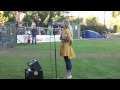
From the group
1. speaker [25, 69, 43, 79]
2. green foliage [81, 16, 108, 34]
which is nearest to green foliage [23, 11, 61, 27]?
green foliage [81, 16, 108, 34]

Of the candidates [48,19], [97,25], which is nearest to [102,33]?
[97,25]

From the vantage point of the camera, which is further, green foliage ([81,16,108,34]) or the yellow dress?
green foliage ([81,16,108,34])

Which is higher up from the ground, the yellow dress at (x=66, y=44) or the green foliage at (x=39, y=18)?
the green foliage at (x=39, y=18)

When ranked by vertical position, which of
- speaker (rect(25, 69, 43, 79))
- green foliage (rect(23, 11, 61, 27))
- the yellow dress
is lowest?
speaker (rect(25, 69, 43, 79))

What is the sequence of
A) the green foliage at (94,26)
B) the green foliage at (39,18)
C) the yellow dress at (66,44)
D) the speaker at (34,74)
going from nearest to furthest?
the speaker at (34,74)
the yellow dress at (66,44)
the green foliage at (94,26)
the green foliage at (39,18)

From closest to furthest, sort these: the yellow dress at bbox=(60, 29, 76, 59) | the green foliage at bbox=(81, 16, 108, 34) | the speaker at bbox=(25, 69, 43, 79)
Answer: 1. the speaker at bbox=(25, 69, 43, 79)
2. the yellow dress at bbox=(60, 29, 76, 59)
3. the green foliage at bbox=(81, 16, 108, 34)

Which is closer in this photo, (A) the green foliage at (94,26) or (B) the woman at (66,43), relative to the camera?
(B) the woman at (66,43)

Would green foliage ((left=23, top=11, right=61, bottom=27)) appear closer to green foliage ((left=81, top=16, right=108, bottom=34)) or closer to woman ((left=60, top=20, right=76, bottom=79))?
green foliage ((left=81, top=16, right=108, bottom=34))

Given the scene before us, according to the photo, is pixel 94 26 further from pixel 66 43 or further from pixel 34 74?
pixel 34 74

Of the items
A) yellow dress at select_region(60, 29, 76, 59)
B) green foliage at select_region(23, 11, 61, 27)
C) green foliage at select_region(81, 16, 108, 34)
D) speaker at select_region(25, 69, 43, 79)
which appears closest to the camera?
speaker at select_region(25, 69, 43, 79)

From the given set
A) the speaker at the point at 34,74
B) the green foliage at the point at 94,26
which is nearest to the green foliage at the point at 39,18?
the green foliage at the point at 94,26

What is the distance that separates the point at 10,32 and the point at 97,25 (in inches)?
1330

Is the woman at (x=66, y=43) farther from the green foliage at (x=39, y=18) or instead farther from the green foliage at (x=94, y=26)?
the green foliage at (x=39, y=18)

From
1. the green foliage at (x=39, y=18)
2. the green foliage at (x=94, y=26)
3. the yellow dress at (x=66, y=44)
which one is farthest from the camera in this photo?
the green foliage at (x=39, y=18)
